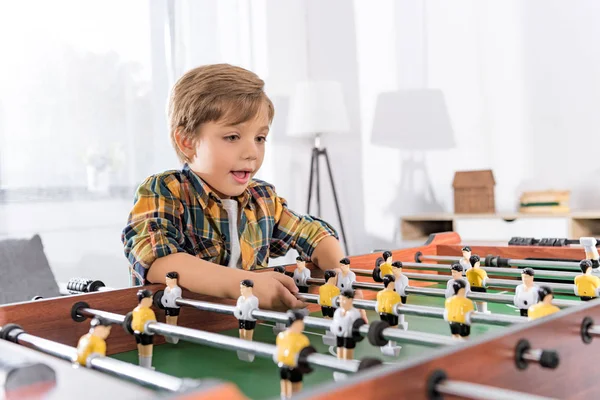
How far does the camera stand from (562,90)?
3.56 m

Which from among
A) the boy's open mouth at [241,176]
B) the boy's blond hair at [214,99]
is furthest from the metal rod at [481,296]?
the boy's blond hair at [214,99]

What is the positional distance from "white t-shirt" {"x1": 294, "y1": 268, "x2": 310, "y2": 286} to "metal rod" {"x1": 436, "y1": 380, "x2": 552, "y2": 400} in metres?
0.78

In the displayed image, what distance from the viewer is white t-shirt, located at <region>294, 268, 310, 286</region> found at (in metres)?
1.28

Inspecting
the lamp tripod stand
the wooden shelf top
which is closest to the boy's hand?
the wooden shelf top

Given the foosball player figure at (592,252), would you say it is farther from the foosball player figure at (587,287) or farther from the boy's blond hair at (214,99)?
the boy's blond hair at (214,99)

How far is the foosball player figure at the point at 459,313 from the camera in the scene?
0.81m

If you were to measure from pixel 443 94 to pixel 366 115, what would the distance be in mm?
588

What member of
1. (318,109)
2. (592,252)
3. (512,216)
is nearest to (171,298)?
Answer: (592,252)

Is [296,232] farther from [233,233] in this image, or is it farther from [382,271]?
[382,271]

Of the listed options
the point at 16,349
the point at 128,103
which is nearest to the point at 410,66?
the point at 128,103

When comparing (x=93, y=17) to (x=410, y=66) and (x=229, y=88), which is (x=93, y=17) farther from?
(x=229, y=88)

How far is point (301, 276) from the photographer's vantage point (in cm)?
129

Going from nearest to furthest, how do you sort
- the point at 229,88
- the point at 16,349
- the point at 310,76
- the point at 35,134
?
the point at 16,349, the point at 229,88, the point at 35,134, the point at 310,76

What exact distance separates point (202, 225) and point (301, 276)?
0.33 metres
